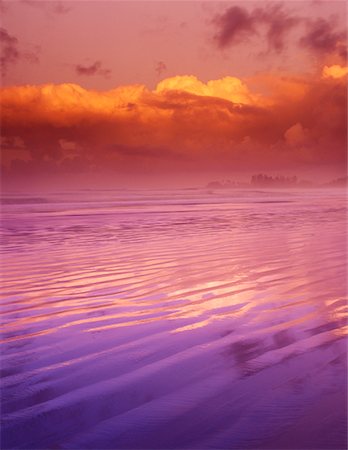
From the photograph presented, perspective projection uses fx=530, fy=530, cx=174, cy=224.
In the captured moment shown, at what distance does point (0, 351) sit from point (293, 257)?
6.26 metres

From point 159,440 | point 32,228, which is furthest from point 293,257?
point 32,228

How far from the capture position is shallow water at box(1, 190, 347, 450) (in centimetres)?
296

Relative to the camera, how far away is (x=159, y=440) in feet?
9.31

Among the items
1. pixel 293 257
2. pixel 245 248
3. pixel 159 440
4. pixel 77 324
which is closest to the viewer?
pixel 159 440

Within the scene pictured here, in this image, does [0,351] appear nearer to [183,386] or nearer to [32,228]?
[183,386]

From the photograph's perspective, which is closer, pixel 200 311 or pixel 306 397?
pixel 306 397

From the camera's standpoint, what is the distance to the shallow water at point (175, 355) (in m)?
2.96

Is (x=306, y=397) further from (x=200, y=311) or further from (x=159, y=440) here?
(x=200, y=311)

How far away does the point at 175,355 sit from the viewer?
416 centimetres

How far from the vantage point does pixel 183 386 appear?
3.52 meters

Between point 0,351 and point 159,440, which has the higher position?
point 0,351

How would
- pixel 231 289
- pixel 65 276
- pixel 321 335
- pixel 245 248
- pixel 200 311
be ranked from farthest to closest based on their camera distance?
pixel 245 248, pixel 65 276, pixel 231 289, pixel 200 311, pixel 321 335

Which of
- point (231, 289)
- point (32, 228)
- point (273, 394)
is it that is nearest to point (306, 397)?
point (273, 394)

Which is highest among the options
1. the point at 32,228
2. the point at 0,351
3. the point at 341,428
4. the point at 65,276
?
the point at 32,228
